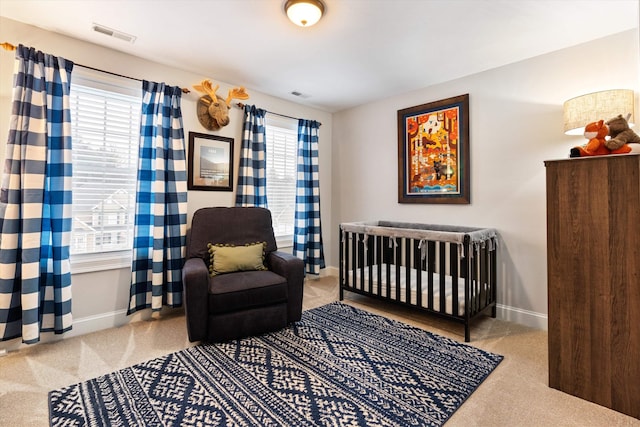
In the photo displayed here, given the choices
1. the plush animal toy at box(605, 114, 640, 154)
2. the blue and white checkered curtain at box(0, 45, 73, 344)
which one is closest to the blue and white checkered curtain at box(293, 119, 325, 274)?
the blue and white checkered curtain at box(0, 45, 73, 344)

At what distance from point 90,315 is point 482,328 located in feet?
11.2

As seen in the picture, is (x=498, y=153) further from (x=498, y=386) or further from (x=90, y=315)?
(x=90, y=315)

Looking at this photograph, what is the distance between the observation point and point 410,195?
3664mm

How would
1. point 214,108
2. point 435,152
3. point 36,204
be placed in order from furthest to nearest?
→ point 435,152
point 214,108
point 36,204

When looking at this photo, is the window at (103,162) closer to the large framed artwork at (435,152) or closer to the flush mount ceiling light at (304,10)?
the flush mount ceiling light at (304,10)

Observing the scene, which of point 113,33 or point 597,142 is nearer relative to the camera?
point 597,142

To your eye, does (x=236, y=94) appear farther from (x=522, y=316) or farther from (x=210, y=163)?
(x=522, y=316)

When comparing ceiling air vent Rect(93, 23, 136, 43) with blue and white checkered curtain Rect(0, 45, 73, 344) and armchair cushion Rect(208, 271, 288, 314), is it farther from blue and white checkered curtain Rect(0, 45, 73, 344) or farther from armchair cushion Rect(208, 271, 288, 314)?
armchair cushion Rect(208, 271, 288, 314)

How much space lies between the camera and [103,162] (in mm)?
2729

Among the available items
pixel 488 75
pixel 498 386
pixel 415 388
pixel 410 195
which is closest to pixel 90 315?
pixel 415 388

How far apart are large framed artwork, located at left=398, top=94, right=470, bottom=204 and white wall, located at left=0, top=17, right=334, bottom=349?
1788 millimetres

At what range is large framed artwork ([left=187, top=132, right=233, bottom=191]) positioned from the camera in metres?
3.17

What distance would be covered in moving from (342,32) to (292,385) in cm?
252

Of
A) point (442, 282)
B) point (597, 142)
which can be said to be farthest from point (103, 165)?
point (597, 142)
